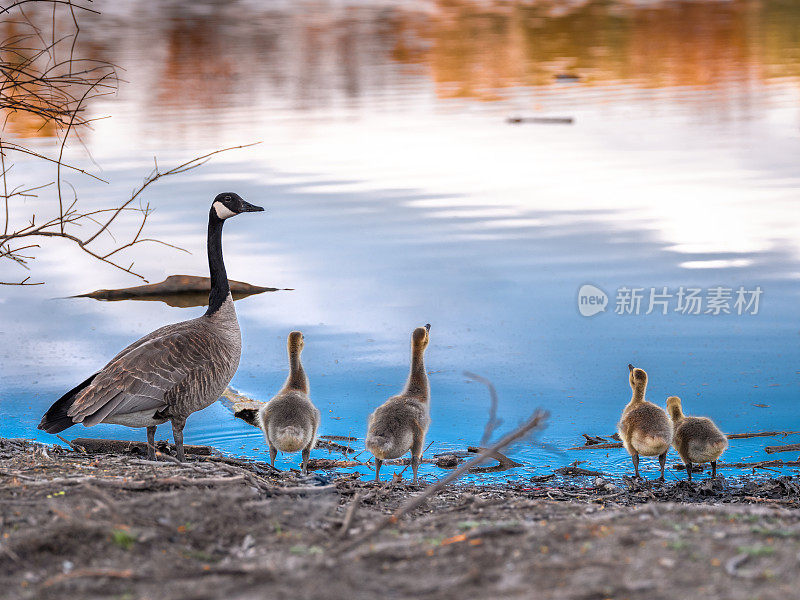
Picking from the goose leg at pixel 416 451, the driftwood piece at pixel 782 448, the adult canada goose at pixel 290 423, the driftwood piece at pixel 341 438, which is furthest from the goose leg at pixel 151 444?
the driftwood piece at pixel 782 448

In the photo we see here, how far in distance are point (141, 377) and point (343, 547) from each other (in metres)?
4.02

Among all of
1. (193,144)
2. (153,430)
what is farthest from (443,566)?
(193,144)

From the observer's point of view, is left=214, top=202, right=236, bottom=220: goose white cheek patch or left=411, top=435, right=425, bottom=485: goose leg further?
left=214, top=202, right=236, bottom=220: goose white cheek patch

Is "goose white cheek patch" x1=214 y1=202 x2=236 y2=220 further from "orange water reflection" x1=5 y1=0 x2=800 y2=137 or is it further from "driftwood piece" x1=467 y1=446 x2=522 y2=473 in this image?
"orange water reflection" x1=5 y1=0 x2=800 y2=137

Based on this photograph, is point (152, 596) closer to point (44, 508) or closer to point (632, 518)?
point (44, 508)

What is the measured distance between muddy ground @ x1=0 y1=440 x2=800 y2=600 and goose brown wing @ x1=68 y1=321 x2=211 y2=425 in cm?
176

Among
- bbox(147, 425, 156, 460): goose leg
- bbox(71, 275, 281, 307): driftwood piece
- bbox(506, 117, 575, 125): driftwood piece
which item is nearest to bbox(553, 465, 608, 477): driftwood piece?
bbox(147, 425, 156, 460): goose leg

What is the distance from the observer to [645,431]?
7824mm

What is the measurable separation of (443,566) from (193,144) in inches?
799

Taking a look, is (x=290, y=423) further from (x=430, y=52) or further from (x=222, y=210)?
(x=430, y=52)

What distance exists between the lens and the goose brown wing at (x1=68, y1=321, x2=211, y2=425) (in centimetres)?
771

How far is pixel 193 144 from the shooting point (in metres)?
23.1

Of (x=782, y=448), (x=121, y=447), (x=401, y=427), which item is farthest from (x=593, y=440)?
(x=121, y=447)

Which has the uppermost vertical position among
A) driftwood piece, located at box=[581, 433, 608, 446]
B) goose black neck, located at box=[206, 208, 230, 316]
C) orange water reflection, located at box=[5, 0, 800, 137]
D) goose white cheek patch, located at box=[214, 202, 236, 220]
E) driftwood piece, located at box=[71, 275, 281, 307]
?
orange water reflection, located at box=[5, 0, 800, 137]
